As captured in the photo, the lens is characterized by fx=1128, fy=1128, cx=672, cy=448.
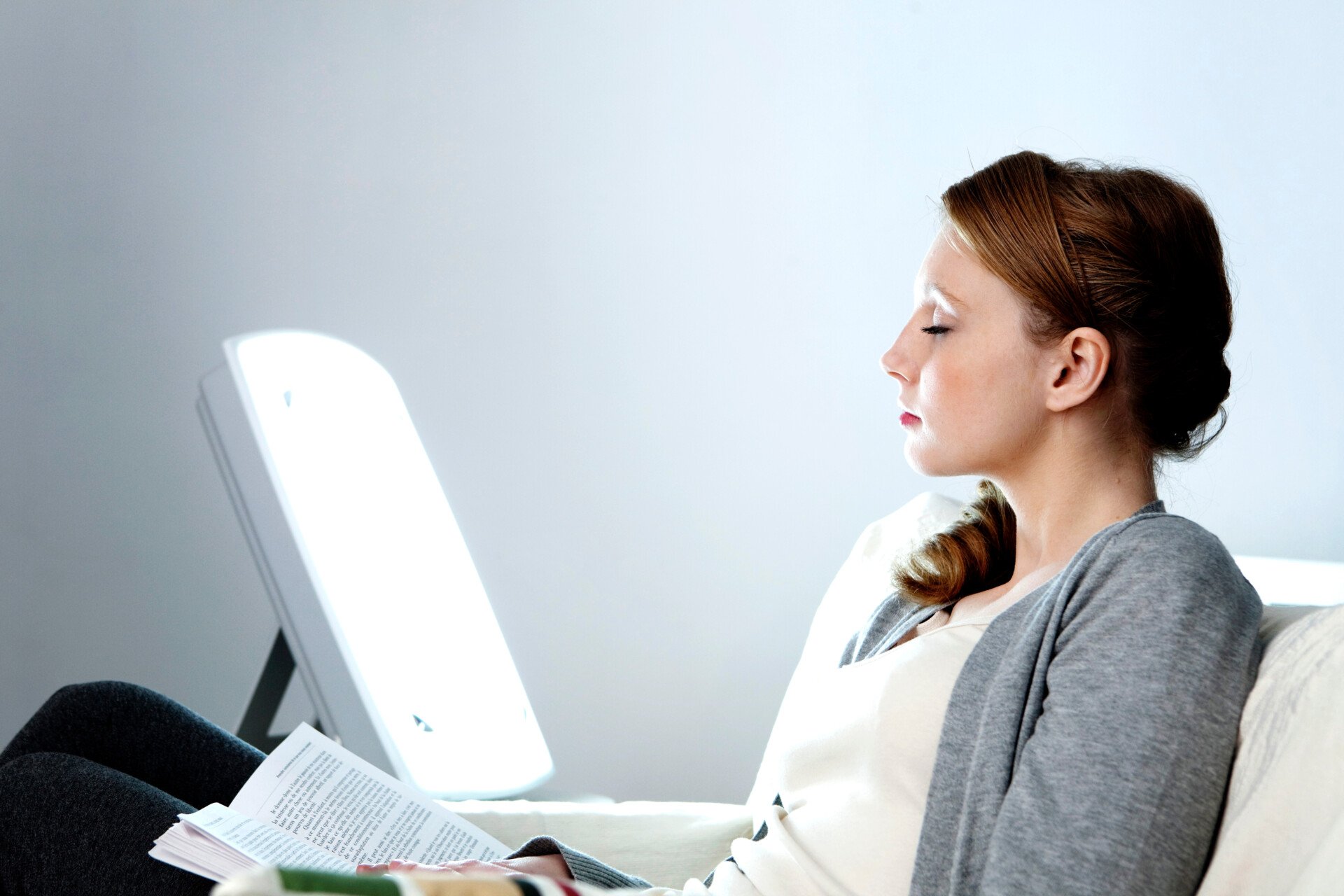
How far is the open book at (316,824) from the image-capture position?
0.84 m

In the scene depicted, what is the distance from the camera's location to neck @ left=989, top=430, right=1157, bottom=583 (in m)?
0.96

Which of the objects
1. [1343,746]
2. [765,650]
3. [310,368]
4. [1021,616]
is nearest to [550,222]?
[310,368]

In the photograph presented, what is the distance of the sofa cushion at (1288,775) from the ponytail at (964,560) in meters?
0.36

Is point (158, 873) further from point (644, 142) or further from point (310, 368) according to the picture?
point (644, 142)

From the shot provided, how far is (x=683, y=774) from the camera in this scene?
2.10 meters

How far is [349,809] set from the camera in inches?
40.8

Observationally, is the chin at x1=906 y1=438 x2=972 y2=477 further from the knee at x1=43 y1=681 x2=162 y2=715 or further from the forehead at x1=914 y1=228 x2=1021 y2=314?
the knee at x1=43 y1=681 x2=162 y2=715

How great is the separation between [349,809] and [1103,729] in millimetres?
672

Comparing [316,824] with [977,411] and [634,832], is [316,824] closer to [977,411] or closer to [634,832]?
[634,832]

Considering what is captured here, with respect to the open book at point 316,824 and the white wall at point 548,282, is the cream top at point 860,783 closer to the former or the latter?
the open book at point 316,824

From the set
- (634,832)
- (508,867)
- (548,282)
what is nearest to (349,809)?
(508,867)

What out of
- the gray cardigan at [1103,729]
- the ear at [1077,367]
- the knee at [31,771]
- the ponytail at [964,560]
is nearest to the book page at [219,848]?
the knee at [31,771]

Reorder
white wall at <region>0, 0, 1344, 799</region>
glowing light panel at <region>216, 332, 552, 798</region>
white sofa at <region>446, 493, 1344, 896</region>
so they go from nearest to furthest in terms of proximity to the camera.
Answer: white sofa at <region>446, 493, 1344, 896</region>
glowing light panel at <region>216, 332, 552, 798</region>
white wall at <region>0, 0, 1344, 799</region>

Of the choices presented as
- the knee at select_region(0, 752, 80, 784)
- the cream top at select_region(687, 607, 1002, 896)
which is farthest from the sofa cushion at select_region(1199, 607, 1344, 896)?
the knee at select_region(0, 752, 80, 784)
